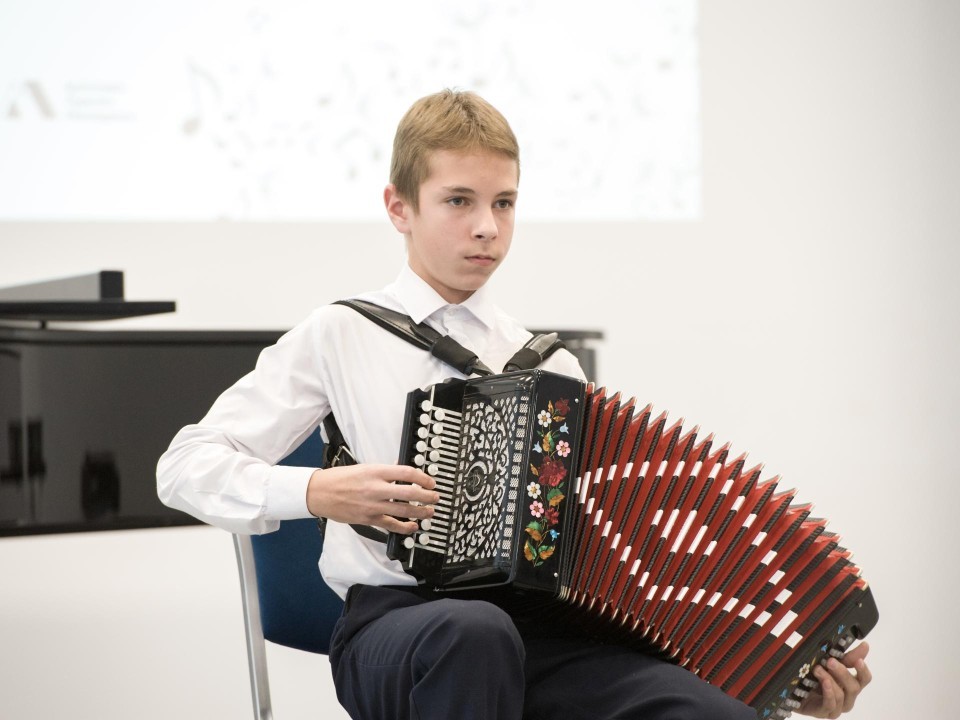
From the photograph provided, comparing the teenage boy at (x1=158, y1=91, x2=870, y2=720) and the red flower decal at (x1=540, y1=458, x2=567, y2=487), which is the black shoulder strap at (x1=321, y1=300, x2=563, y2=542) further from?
the red flower decal at (x1=540, y1=458, x2=567, y2=487)

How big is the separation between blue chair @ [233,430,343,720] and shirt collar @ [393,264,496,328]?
0.40 metres

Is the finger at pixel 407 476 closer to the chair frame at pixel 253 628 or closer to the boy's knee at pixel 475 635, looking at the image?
the boy's knee at pixel 475 635

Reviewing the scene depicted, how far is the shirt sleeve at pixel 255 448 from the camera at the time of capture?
148 centimetres

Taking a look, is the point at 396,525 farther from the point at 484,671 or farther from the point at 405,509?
the point at 484,671

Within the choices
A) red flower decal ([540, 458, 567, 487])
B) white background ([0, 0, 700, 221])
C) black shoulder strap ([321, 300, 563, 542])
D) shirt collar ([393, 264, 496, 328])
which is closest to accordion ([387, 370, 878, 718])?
red flower decal ([540, 458, 567, 487])

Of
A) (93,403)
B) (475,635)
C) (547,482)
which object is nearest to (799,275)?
(93,403)

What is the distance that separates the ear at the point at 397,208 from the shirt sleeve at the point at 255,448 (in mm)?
220

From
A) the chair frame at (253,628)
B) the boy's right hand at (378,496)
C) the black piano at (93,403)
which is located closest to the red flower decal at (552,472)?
→ the boy's right hand at (378,496)

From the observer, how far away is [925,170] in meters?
4.47

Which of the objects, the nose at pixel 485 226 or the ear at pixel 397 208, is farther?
the ear at pixel 397 208

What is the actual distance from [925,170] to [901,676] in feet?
7.06

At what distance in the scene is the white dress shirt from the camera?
4.94 ft

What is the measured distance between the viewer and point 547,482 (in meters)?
1.34

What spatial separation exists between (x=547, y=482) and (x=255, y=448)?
0.49 metres
